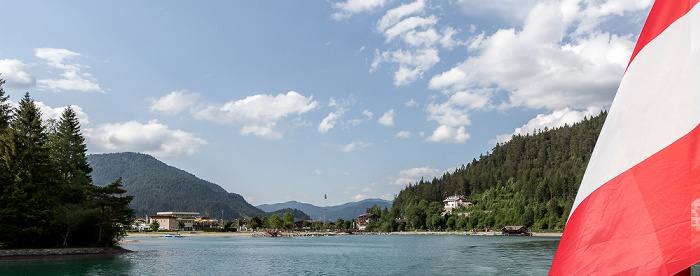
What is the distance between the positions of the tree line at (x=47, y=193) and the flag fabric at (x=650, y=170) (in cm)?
5824

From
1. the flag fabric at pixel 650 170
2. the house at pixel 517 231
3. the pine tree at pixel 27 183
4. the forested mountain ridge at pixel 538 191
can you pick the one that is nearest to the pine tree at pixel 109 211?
the pine tree at pixel 27 183

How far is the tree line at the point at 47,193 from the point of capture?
50.4 m

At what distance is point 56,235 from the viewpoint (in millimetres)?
55219

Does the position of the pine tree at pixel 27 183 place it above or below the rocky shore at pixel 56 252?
above

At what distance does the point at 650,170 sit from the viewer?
239 cm

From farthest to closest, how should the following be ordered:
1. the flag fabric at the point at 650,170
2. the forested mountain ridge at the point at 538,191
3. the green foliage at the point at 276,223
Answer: the green foliage at the point at 276,223
the forested mountain ridge at the point at 538,191
the flag fabric at the point at 650,170

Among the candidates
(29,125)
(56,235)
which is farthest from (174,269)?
(29,125)

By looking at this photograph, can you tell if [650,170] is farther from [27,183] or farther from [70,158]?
[70,158]

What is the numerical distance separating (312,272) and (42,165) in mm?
34330

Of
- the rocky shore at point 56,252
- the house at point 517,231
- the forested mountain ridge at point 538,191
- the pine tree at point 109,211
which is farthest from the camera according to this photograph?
the forested mountain ridge at point 538,191

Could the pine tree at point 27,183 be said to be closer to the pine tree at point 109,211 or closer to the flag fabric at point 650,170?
the pine tree at point 109,211

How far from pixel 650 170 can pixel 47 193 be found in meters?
63.0

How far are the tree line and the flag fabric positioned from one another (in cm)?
5824

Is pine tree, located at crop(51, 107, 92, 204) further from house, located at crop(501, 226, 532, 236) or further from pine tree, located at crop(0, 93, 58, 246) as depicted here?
house, located at crop(501, 226, 532, 236)
